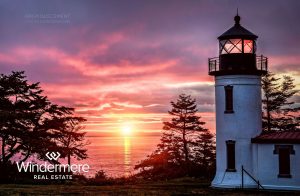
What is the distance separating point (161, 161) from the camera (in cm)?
4491

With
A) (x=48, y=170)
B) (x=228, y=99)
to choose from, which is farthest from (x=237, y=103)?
(x=48, y=170)

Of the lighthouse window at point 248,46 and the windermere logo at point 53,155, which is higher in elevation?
the lighthouse window at point 248,46

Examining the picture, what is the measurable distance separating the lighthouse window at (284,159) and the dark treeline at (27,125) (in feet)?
49.8

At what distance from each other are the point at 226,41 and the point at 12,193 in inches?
505

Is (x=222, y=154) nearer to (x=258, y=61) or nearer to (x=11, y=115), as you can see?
(x=258, y=61)

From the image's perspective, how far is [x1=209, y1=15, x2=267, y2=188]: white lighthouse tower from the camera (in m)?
23.3

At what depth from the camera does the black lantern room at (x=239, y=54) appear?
23.3 m

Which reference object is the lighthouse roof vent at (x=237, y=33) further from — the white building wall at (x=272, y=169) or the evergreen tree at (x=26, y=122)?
the evergreen tree at (x=26, y=122)

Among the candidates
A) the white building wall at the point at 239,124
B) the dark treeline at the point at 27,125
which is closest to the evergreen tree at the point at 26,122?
the dark treeline at the point at 27,125

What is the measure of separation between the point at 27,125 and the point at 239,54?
49.8 feet

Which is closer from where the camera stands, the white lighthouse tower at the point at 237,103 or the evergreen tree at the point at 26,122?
the white lighthouse tower at the point at 237,103

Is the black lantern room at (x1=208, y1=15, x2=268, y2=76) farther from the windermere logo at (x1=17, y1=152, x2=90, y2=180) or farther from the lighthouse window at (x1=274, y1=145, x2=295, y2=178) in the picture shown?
the windermere logo at (x1=17, y1=152, x2=90, y2=180)

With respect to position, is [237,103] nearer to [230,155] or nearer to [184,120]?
[230,155]

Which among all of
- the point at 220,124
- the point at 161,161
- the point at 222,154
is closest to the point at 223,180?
the point at 222,154
